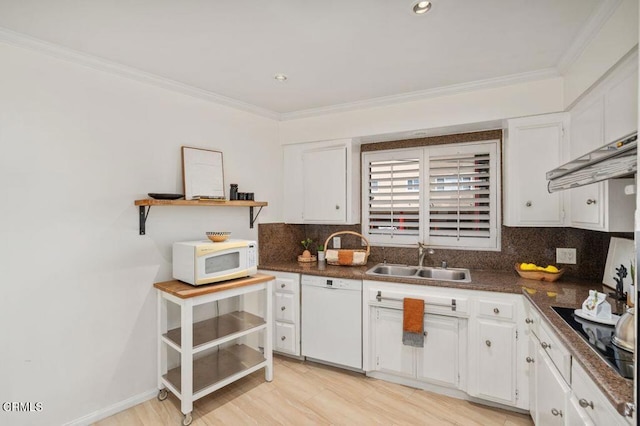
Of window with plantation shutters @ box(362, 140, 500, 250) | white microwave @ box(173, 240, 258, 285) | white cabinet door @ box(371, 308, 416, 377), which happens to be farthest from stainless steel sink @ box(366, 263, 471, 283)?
white microwave @ box(173, 240, 258, 285)

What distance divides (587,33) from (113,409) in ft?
12.6

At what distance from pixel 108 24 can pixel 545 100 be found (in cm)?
294

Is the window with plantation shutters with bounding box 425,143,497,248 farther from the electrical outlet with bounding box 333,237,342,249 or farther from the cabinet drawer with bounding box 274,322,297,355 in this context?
the cabinet drawer with bounding box 274,322,297,355

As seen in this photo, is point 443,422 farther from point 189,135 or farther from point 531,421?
point 189,135

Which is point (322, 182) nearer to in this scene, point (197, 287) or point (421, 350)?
point (197, 287)

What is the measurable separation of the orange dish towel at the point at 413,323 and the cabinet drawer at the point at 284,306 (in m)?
1.06

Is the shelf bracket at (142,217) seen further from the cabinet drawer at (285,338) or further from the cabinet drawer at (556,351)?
the cabinet drawer at (556,351)

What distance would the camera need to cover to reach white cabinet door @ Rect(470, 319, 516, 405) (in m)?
2.27

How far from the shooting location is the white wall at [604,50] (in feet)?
4.84

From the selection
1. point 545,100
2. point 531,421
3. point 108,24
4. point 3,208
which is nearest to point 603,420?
point 531,421

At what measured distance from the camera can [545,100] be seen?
2430mm

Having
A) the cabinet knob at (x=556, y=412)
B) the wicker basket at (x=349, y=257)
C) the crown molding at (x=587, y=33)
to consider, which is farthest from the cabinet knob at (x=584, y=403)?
the wicker basket at (x=349, y=257)

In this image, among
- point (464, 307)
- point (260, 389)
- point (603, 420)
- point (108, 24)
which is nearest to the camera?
point (603, 420)

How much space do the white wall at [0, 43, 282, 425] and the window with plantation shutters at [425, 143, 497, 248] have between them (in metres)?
2.23
